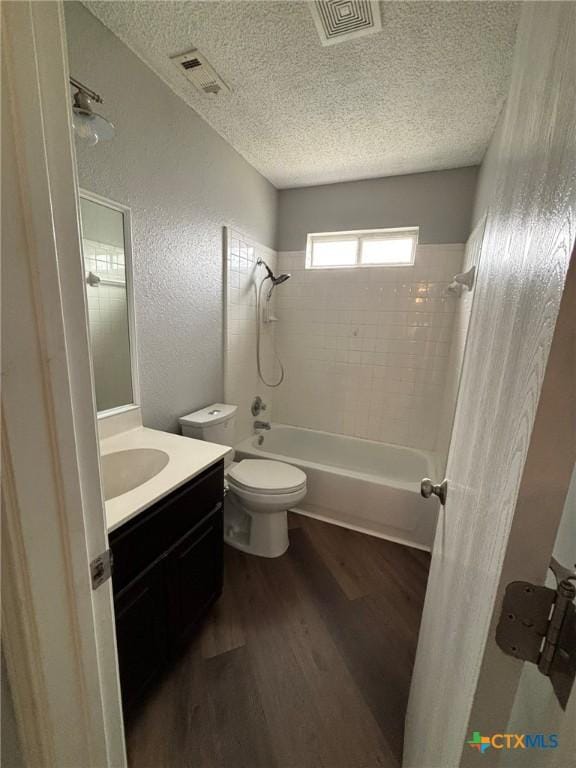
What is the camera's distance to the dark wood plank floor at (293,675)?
1006 millimetres

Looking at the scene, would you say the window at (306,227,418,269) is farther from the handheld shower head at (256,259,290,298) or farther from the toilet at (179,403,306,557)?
the toilet at (179,403,306,557)

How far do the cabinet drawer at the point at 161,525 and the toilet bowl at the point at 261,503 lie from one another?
0.43 meters

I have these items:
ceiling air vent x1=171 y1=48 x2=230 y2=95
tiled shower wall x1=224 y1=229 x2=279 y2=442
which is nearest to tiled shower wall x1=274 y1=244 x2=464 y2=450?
tiled shower wall x1=224 y1=229 x2=279 y2=442

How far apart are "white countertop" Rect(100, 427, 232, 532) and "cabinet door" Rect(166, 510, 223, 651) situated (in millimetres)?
265

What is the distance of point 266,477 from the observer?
1816 millimetres

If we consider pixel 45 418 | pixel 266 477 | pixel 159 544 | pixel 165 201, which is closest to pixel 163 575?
pixel 159 544

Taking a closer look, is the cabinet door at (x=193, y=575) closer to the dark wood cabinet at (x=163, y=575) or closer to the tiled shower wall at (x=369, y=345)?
the dark wood cabinet at (x=163, y=575)

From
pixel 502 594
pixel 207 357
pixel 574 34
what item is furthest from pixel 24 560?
pixel 207 357

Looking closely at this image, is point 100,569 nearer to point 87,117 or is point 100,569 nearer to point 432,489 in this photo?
point 432,489

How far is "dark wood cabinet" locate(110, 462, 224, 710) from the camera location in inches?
36.7

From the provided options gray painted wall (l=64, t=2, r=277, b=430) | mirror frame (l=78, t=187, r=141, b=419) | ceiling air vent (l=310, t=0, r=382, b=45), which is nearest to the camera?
ceiling air vent (l=310, t=0, r=382, b=45)

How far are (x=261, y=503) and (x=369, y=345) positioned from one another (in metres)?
1.63

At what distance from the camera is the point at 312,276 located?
2.74 metres

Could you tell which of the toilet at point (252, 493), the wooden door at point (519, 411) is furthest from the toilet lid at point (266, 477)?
the wooden door at point (519, 411)
